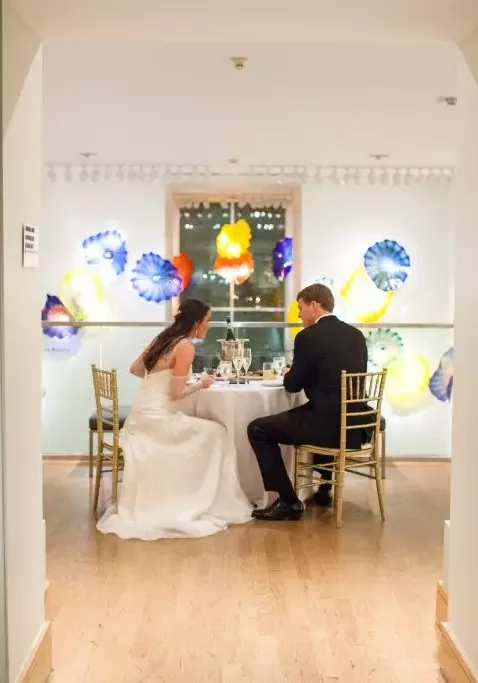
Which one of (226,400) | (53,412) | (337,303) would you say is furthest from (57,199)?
(226,400)

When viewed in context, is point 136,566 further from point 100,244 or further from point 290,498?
point 100,244

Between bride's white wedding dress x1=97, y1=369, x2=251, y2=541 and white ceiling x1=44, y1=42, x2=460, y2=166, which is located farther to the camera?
bride's white wedding dress x1=97, y1=369, x2=251, y2=541

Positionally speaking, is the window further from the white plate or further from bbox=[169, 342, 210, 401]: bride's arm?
bbox=[169, 342, 210, 401]: bride's arm

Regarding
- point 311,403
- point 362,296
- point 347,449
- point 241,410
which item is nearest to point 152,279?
point 362,296

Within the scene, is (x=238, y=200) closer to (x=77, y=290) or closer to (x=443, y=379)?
(x=77, y=290)

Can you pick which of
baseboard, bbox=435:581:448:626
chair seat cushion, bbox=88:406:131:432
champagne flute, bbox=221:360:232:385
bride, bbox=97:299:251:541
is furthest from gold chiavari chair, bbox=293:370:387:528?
baseboard, bbox=435:581:448:626

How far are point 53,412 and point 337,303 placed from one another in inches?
126

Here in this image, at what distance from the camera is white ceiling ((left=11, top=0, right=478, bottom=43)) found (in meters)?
2.62

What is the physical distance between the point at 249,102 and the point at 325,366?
1774 mm

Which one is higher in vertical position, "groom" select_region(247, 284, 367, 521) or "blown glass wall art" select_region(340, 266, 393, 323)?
"blown glass wall art" select_region(340, 266, 393, 323)

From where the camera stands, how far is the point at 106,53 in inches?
175

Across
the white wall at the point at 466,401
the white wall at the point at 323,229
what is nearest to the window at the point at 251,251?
the white wall at the point at 323,229

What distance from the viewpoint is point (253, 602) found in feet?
12.7

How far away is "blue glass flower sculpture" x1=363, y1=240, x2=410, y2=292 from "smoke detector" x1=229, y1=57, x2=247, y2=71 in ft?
14.5
